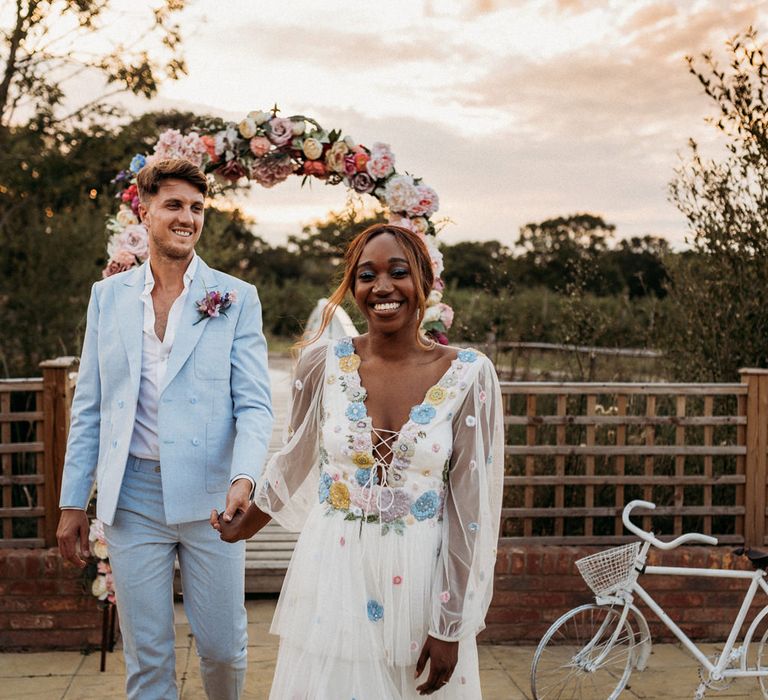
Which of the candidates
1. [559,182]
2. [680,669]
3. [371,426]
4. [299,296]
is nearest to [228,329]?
[371,426]

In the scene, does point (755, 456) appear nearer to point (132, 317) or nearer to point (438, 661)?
point (438, 661)

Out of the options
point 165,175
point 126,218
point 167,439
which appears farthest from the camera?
point 126,218

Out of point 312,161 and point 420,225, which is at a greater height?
point 312,161

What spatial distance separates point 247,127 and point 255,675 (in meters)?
3.09

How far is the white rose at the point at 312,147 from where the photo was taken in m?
5.35

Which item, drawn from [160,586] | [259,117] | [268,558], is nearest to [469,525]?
[160,586]

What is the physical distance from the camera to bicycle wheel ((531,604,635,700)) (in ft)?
13.2

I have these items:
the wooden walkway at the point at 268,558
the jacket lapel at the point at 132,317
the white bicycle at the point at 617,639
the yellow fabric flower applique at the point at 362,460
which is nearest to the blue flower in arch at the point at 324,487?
the yellow fabric flower applique at the point at 362,460

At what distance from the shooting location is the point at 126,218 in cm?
505

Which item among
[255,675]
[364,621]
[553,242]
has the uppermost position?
[553,242]

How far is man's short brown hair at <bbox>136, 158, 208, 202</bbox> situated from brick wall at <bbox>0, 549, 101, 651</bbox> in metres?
2.63

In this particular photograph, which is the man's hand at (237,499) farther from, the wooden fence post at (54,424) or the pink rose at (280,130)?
the pink rose at (280,130)

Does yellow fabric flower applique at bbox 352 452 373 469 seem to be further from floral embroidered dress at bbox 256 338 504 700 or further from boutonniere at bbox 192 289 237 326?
boutonniere at bbox 192 289 237 326

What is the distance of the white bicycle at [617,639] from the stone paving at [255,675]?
0.17 metres
